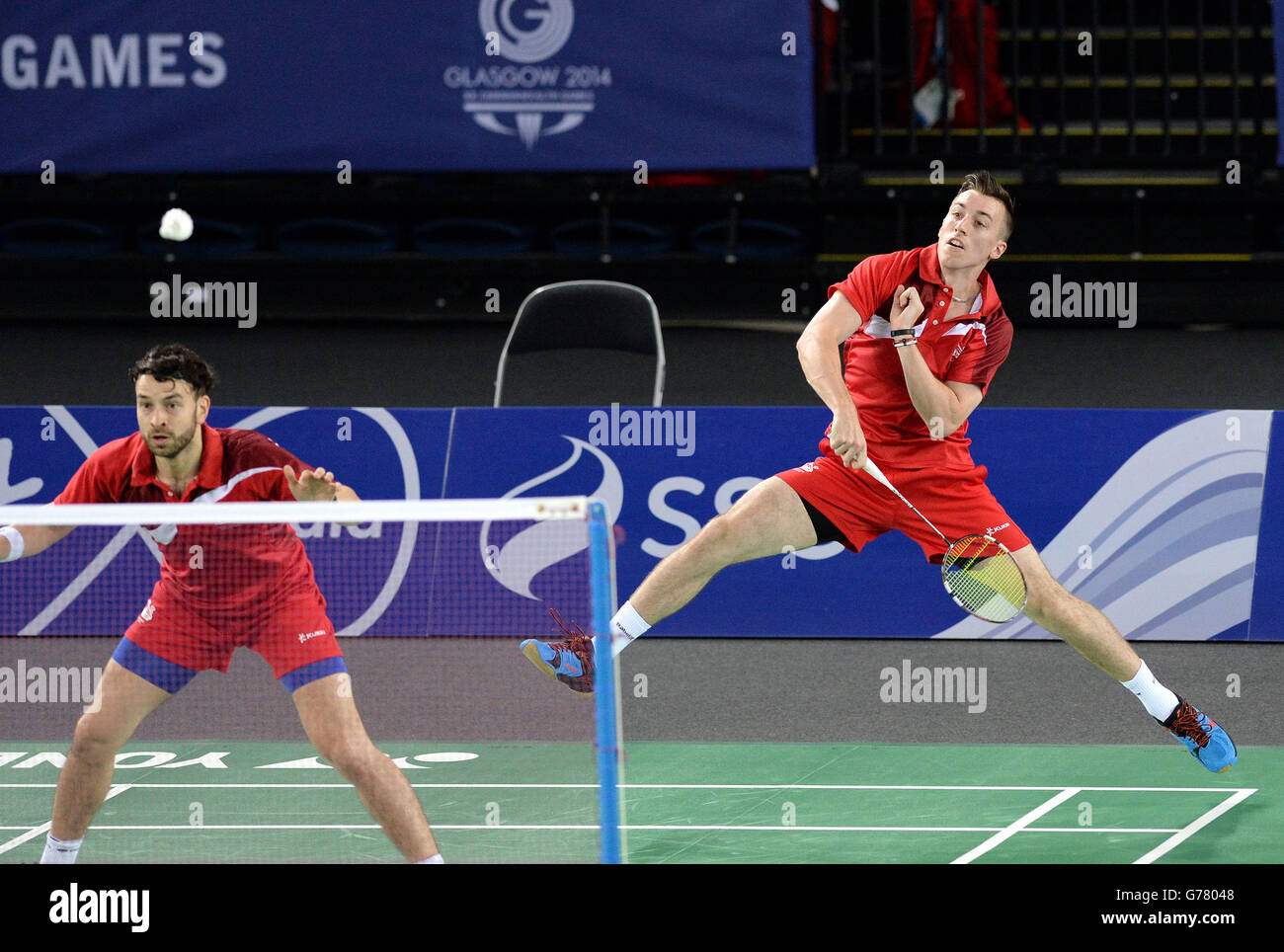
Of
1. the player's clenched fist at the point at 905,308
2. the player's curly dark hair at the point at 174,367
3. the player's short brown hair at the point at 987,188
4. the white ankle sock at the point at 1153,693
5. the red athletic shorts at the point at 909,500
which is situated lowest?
the white ankle sock at the point at 1153,693

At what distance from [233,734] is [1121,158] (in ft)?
25.6

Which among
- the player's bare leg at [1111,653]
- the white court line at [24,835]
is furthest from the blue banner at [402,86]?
the white court line at [24,835]

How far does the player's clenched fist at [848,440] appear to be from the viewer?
200 inches

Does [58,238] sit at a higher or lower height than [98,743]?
higher

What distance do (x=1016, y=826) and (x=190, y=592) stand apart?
2545 millimetres

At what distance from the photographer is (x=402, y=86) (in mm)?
11234

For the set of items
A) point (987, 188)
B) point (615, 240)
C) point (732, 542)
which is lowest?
point (732, 542)

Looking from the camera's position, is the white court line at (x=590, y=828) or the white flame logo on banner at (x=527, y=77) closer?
the white court line at (x=590, y=828)

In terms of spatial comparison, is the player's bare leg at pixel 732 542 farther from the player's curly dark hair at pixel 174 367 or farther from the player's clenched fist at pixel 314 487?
the player's curly dark hair at pixel 174 367

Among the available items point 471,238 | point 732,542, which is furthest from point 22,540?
point 471,238

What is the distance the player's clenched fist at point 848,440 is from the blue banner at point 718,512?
7.08 ft

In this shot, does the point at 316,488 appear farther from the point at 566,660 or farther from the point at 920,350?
the point at 920,350

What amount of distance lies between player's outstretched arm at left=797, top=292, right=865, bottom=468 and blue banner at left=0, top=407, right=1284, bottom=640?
1.94 metres
